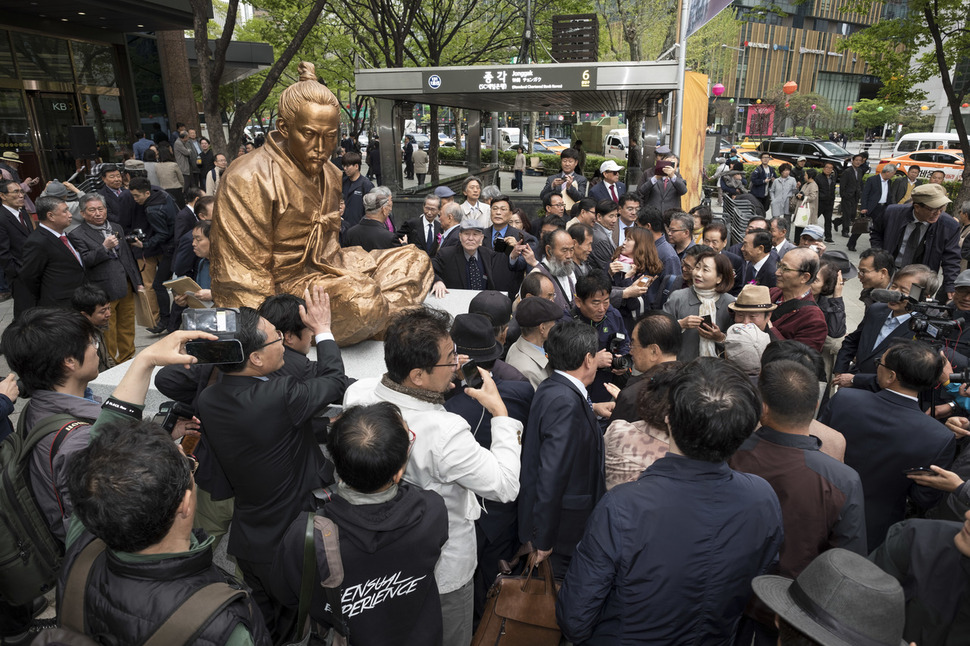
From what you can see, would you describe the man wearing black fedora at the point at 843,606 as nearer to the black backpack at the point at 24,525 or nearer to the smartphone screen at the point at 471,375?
the smartphone screen at the point at 471,375

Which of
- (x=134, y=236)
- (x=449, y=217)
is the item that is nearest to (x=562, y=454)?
(x=449, y=217)

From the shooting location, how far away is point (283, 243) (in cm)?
446

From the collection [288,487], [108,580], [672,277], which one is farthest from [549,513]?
[672,277]

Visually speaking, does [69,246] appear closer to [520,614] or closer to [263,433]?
[263,433]

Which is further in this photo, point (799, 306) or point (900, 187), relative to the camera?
point (900, 187)

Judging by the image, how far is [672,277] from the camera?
5523mm

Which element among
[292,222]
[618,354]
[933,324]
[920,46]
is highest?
[920,46]

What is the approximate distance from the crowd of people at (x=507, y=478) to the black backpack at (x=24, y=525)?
0.07ft

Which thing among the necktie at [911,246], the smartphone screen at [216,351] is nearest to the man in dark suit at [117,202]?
the smartphone screen at [216,351]

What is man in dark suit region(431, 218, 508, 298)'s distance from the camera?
20.1ft

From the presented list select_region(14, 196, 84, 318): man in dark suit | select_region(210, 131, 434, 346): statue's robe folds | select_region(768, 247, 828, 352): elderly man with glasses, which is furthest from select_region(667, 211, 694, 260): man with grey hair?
select_region(14, 196, 84, 318): man in dark suit

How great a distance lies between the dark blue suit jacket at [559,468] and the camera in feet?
8.57

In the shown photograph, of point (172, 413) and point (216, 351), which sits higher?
point (216, 351)

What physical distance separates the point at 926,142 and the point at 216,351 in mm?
29648
